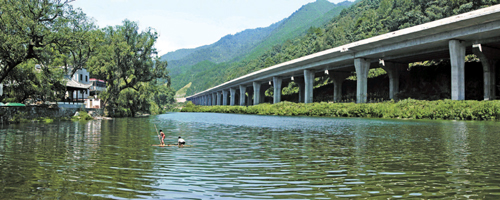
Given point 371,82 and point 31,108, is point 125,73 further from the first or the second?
point 371,82

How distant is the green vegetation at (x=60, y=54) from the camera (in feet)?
108

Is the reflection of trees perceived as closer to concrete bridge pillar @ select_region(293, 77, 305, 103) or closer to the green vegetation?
the green vegetation

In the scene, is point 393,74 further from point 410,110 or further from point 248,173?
point 248,173

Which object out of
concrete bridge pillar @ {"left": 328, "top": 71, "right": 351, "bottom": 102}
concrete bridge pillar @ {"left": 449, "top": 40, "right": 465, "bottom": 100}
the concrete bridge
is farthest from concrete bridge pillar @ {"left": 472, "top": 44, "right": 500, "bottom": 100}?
concrete bridge pillar @ {"left": 328, "top": 71, "right": 351, "bottom": 102}

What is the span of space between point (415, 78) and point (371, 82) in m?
14.2

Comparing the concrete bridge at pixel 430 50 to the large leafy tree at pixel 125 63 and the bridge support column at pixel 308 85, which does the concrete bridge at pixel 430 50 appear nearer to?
the bridge support column at pixel 308 85

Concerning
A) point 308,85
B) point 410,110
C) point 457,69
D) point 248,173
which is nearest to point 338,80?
point 308,85

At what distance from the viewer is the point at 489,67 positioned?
1909 inches

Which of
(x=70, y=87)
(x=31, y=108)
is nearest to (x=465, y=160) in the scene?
(x=31, y=108)

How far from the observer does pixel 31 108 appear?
126 ft

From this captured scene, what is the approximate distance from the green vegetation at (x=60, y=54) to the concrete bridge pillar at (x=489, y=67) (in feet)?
146

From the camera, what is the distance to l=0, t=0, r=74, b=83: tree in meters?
32.2

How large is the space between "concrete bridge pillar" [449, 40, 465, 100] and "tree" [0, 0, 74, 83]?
4305cm

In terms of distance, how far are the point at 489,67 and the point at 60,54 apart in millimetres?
54884
